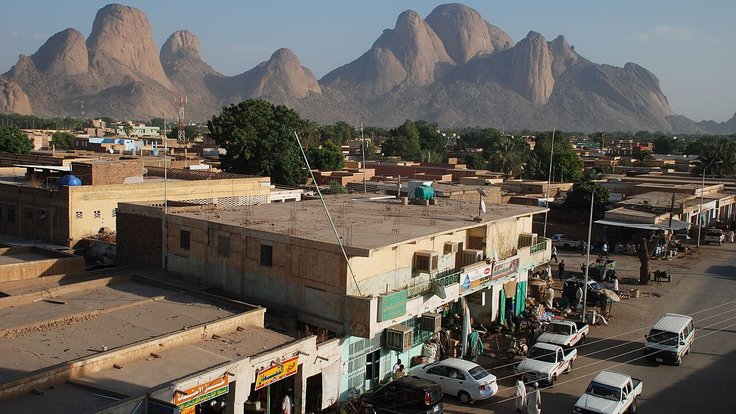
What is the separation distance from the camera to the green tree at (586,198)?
45188 millimetres

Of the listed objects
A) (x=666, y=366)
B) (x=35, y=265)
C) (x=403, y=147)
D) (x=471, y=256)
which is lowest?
(x=666, y=366)

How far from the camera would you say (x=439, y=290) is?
17.4 meters

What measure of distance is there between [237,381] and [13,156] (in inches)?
1437

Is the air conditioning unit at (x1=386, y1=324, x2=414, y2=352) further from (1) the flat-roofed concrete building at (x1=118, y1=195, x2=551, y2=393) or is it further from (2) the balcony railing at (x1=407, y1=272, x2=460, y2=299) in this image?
(2) the balcony railing at (x1=407, y1=272, x2=460, y2=299)

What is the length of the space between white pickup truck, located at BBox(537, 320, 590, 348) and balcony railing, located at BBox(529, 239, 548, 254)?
128 inches

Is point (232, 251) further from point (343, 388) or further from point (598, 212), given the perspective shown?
point (598, 212)

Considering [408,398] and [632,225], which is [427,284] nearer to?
[408,398]

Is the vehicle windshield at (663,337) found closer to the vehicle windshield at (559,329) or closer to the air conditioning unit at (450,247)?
the vehicle windshield at (559,329)

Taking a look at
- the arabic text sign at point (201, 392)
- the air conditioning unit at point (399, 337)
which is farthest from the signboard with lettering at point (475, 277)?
the arabic text sign at point (201, 392)

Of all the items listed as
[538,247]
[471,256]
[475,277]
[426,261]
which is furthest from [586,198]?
[426,261]

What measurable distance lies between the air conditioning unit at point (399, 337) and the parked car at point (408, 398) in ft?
3.41

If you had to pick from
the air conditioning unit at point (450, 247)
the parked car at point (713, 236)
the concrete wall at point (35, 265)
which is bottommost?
the parked car at point (713, 236)

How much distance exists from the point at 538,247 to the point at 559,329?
4227 millimetres

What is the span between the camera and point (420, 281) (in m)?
18.2
